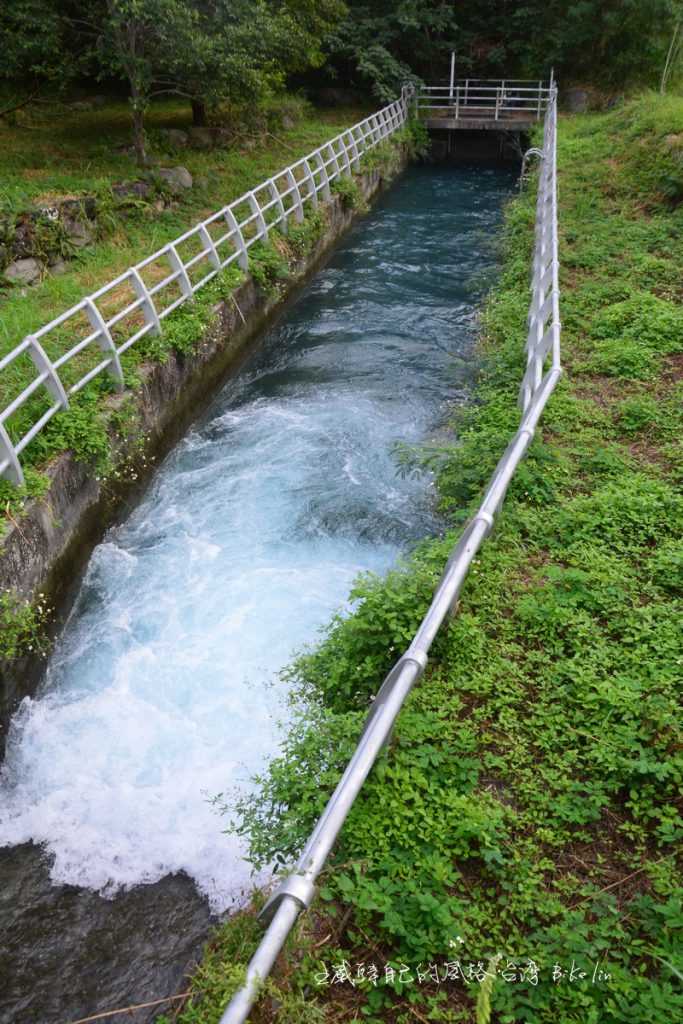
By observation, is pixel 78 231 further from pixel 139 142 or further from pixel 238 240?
pixel 139 142

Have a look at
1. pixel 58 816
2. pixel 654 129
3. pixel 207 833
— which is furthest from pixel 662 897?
pixel 654 129

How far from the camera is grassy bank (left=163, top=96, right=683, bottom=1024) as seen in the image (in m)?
3.03

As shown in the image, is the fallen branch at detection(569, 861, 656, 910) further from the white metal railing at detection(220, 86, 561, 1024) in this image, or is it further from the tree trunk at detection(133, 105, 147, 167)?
the tree trunk at detection(133, 105, 147, 167)

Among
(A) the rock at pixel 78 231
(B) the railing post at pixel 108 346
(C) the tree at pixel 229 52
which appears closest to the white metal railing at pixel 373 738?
(B) the railing post at pixel 108 346

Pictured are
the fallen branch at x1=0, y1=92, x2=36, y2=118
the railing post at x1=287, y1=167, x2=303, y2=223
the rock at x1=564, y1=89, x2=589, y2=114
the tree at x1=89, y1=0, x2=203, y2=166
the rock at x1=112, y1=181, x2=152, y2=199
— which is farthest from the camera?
the rock at x1=564, y1=89, x2=589, y2=114

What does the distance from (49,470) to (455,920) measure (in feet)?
17.4

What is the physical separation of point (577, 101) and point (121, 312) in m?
25.0

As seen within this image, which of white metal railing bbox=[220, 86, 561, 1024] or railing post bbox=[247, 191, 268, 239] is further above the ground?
railing post bbox=[247, 191, 268, 239]

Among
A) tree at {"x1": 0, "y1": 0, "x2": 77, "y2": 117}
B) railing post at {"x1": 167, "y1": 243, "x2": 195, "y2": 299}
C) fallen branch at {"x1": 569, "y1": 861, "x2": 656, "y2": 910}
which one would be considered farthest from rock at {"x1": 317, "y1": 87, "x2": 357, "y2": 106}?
fallen branch at {"x1": 569, "y1": 861, "x2": 656, "y2": 910}

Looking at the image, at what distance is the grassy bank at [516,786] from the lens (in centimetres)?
303

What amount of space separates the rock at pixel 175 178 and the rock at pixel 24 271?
16.2 ft

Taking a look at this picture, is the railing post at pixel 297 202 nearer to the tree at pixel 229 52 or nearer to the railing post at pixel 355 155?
the tree at pixel 229 52

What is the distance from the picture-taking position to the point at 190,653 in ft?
21.7

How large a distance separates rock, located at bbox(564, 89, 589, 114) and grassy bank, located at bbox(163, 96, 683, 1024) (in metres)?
25.0
